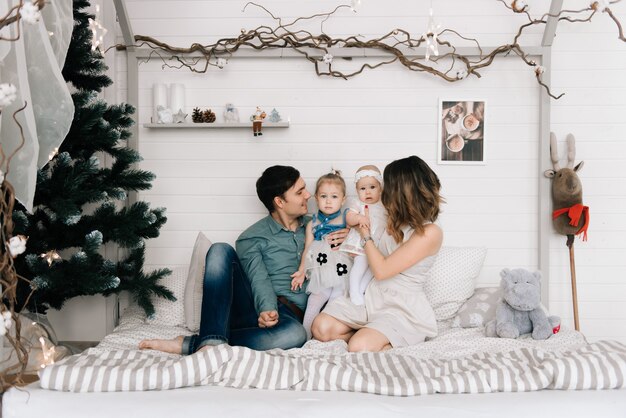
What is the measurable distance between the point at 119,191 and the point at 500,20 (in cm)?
219

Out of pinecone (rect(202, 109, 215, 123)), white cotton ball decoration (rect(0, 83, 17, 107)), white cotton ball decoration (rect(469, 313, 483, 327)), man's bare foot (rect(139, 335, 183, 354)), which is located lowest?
man's bare foot (rect(139, 335, 183, 354))

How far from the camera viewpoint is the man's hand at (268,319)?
8.59ft

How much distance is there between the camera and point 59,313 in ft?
10.7

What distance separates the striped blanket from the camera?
187cm

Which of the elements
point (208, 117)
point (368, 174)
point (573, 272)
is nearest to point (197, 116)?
point (208, 117)

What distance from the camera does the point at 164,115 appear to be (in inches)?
127

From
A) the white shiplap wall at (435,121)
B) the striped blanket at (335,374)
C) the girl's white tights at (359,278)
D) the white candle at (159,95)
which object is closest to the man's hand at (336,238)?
the girl's white tights at (359,278)

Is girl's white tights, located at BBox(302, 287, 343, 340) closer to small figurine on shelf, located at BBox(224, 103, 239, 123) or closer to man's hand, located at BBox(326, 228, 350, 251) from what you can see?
man's hand, located at BBox(326, 228, 350, 251)

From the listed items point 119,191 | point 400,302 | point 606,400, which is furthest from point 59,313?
point 606,400

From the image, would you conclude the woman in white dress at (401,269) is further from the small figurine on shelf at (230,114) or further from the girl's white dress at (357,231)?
the small figurine on shelf at (230,114)

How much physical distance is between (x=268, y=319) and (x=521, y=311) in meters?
1.09

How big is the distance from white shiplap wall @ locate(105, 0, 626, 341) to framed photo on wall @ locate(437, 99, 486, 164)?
0.04 metres

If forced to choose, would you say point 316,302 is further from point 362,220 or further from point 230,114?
point 230,114

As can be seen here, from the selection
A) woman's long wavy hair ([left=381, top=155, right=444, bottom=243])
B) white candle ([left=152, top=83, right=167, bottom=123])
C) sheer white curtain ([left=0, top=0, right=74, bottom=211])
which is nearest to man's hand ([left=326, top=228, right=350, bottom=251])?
woman's long wavy hair ([left=381, top=155, right=444, bottom=243])
